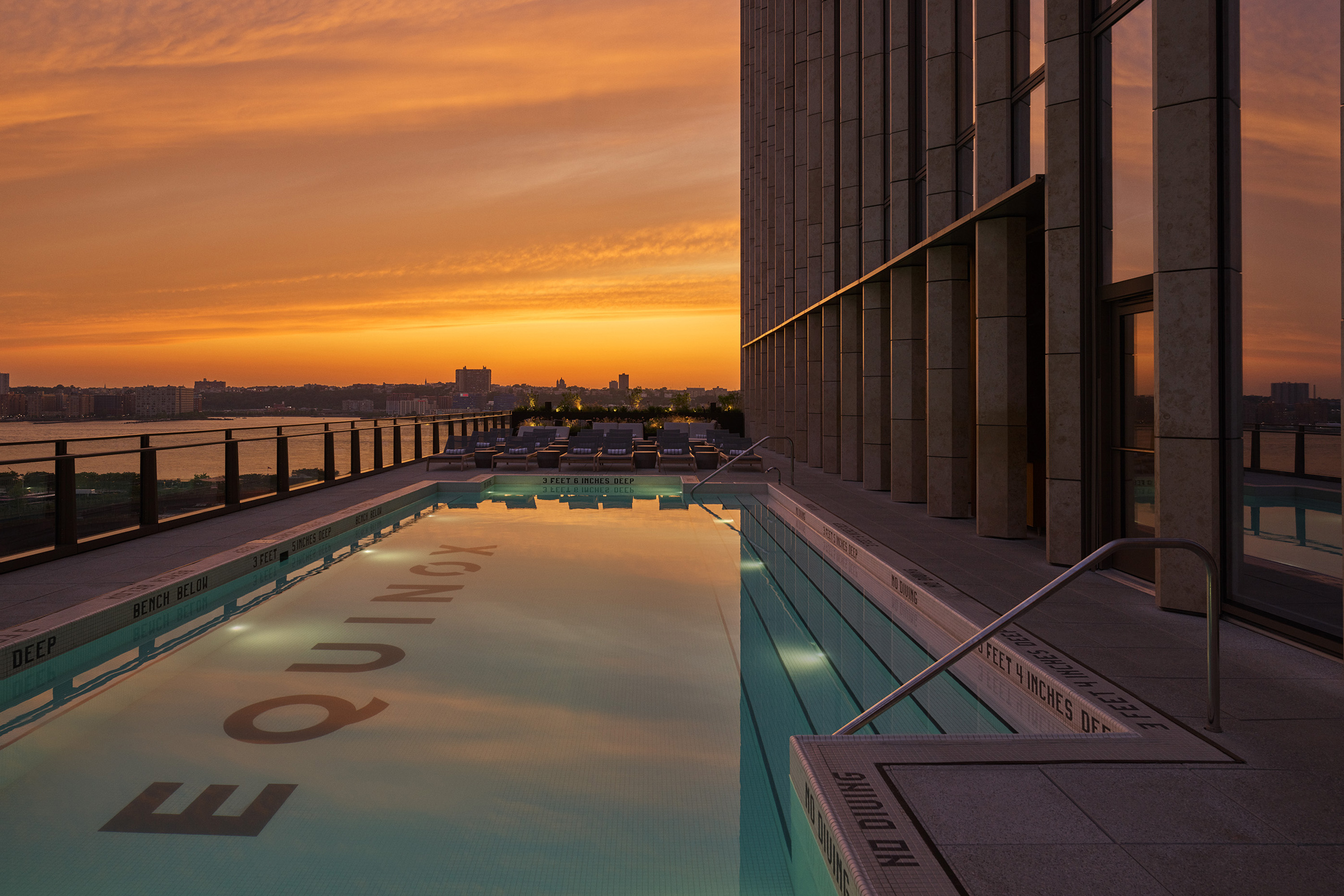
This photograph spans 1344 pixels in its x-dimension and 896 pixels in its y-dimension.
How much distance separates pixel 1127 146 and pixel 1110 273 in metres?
1.09

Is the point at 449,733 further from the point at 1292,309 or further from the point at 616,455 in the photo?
the point at 616,455

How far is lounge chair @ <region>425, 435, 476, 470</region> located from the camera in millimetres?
17719

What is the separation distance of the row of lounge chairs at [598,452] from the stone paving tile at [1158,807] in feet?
44.6

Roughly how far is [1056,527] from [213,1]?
1752 cm

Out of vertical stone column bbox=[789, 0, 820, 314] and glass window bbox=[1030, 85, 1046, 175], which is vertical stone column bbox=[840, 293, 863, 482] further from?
glass window bbox=[1030, 85, 1046, 175]

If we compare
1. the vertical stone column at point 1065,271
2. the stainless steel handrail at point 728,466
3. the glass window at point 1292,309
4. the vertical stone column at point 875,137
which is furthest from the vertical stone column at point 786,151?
the glass window at point 1292,309

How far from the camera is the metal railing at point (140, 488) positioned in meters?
6.98

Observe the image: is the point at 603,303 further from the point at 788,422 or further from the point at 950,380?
the point at 950,380

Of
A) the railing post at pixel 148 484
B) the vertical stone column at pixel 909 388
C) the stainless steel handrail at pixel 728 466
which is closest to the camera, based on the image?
the railing post at pixel 148 484

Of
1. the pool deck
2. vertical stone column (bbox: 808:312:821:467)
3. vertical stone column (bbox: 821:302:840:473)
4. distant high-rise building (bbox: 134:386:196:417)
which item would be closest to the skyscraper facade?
the pool deck

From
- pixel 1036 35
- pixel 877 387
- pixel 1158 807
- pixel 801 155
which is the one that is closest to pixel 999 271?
pixel 1036 35

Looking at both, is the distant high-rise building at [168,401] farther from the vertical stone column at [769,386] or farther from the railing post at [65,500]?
the vertical stone column at [769,386]

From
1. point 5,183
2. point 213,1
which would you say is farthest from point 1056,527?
point 5,183

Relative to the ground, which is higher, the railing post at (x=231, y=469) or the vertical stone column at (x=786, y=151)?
the vertical stone column at (x=786, y=151)
